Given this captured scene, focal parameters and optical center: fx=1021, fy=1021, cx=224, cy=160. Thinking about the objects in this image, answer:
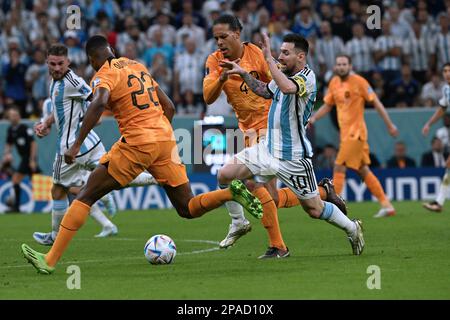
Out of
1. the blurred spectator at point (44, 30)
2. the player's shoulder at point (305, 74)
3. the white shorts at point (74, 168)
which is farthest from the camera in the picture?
the blurred spectator at point (44, 30)

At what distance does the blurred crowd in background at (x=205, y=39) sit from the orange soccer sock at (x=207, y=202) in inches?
483

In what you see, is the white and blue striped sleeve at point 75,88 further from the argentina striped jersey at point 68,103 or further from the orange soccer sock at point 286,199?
the orange soccer sock at point 286,199

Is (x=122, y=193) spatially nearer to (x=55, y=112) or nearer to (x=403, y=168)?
(x=403, y=168)

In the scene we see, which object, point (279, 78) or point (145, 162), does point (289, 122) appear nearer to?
point (279, 78)

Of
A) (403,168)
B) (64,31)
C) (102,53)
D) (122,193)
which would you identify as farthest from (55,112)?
(64,31)

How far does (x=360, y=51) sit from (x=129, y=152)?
1382cm

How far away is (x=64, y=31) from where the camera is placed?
2466 cm

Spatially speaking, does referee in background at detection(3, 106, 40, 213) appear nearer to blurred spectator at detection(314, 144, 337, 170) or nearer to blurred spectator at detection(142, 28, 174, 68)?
blurred spectator at detection(142, 28, 174, 68)

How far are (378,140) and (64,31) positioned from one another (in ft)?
26.5

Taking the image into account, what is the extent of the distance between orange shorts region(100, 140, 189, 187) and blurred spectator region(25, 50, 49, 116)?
42.4 feet

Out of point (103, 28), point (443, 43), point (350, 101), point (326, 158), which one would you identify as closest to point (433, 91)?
point (443, 43)

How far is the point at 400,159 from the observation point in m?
22.0

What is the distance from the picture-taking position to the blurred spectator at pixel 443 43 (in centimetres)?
2397

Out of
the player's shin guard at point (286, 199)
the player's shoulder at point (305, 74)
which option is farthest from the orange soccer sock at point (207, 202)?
the player's shin guard at point (286, 199)
